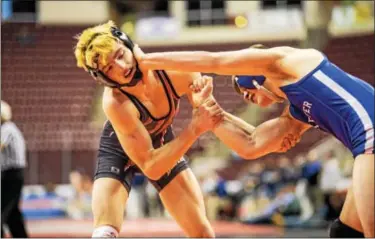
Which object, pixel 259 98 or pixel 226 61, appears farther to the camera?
pixel 259 98

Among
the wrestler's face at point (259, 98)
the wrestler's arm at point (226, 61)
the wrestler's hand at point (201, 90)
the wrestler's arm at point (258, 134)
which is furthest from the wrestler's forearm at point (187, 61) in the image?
the wrestler's arm at point (258, 134)

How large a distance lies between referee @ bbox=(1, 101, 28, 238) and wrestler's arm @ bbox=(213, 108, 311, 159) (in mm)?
2334

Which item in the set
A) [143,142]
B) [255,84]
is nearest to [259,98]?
[255,84]

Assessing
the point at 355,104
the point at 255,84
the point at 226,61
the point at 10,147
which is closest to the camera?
the point at 355,104

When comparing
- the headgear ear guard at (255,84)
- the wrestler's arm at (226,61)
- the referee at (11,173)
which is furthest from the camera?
the referee at (11,173)

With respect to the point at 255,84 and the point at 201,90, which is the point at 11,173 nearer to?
the point at 201,90

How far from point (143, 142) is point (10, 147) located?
2.41 m

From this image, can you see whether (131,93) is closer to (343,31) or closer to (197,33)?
(343,31)

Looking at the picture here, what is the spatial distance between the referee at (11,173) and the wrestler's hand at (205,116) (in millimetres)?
2476

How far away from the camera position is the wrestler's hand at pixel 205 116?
2.93m

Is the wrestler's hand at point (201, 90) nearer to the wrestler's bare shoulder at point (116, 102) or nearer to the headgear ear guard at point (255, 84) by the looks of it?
the headgear ear guard at point (255, 84)

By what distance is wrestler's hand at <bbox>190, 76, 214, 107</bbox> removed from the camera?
2.98 m

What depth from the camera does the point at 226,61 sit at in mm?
2699

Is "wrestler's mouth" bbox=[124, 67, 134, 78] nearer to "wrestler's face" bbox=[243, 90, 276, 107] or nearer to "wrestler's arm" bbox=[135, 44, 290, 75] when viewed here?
"wrestler's arm" bbox=[135, 44, 290, 75]
